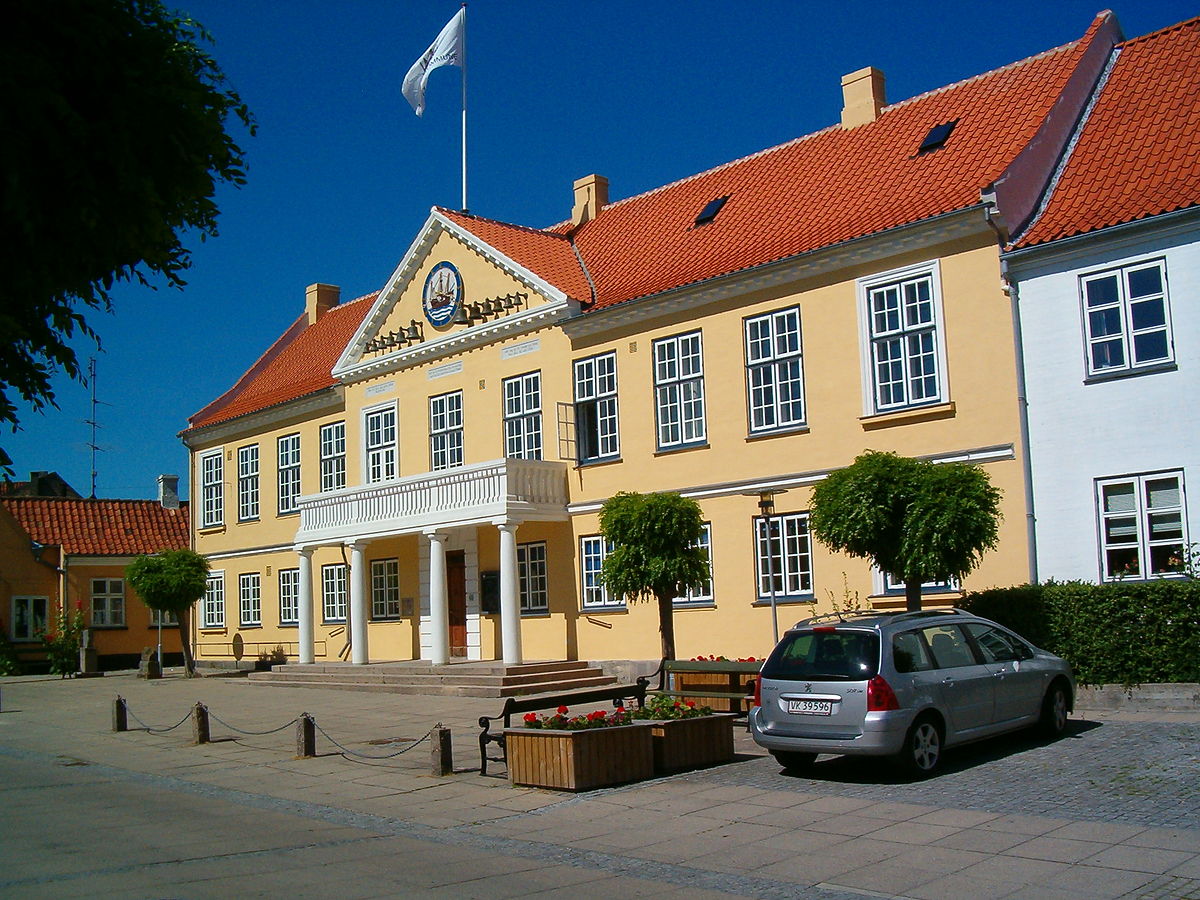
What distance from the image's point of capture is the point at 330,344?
3738 cm

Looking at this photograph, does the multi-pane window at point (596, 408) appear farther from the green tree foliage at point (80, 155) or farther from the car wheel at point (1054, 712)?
the green tree foliage at point (80, 155)

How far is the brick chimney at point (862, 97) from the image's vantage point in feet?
82.1

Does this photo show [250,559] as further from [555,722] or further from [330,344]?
[555,722]

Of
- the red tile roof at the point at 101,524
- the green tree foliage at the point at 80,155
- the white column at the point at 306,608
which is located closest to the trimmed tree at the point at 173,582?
the white column at the point at 306,608

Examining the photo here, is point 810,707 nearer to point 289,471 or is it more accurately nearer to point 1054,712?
point 1054,712

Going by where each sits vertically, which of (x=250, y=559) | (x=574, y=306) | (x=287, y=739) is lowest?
(x=287, y=739)

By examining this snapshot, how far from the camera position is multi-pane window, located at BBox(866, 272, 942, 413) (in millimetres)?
19641

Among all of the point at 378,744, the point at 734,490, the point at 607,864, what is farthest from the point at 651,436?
the point at 607,864

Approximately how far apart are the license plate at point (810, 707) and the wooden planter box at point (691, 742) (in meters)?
1.66

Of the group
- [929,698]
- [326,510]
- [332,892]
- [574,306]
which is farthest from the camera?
[326,510]

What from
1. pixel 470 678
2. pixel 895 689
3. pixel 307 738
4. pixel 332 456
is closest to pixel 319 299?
pixel 332 456

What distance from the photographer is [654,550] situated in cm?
1875

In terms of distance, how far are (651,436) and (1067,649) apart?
10.1m

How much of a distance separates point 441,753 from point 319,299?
1173 inches
